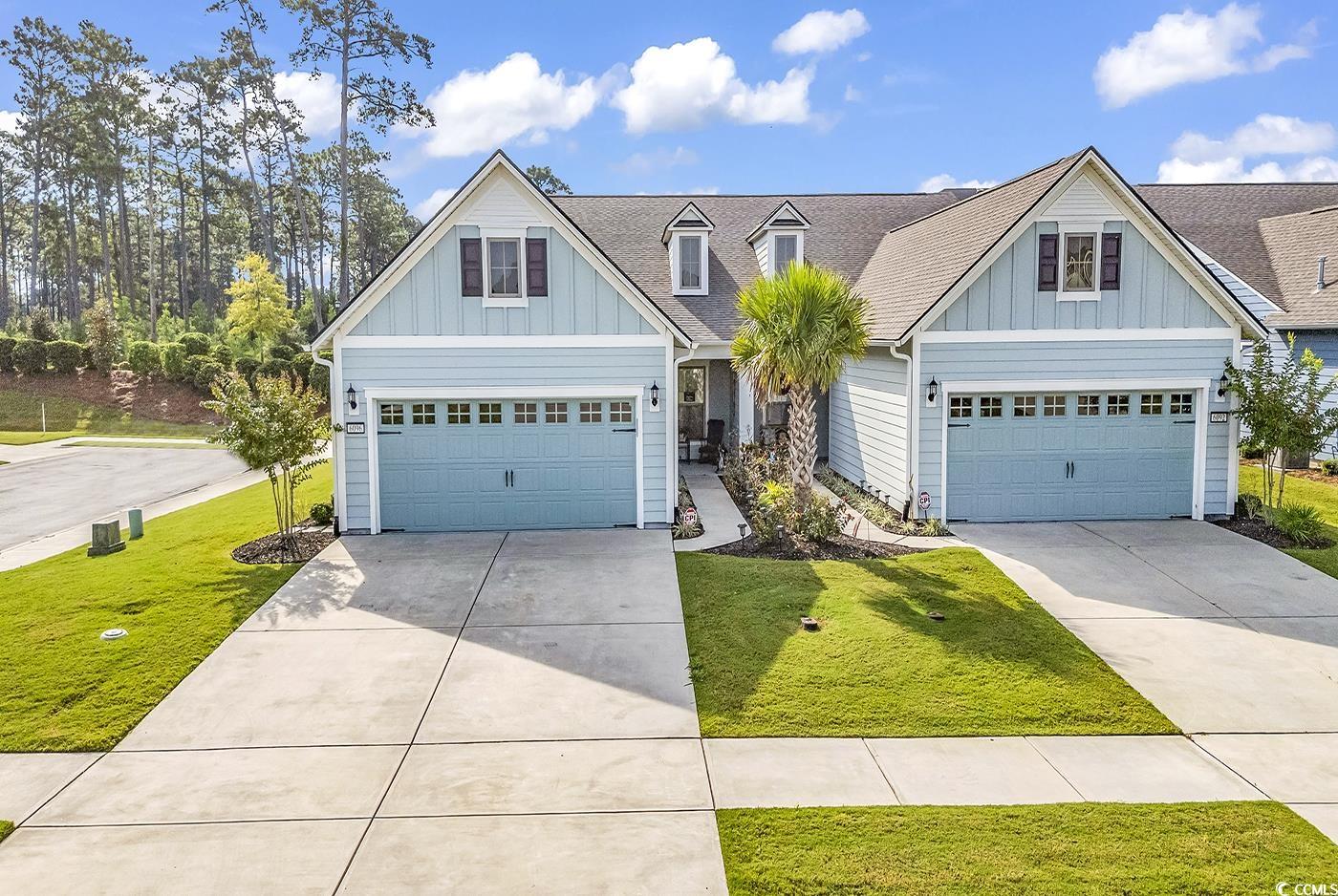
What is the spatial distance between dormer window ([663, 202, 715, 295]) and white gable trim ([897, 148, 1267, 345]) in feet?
23.0

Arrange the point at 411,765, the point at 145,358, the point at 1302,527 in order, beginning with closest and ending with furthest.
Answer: the point at 411,765 → the point at 1302,527 → the point at 145,358

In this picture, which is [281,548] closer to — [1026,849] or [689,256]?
[689,256]

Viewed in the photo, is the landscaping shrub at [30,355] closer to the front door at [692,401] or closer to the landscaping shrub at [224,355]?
the landscaping shrub at [224,355]

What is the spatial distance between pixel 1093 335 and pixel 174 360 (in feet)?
112

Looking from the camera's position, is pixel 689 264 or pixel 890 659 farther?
pixel 689 264

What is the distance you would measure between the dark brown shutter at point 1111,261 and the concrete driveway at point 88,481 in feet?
56.8

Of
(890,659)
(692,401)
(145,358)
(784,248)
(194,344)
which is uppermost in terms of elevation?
(784,248)

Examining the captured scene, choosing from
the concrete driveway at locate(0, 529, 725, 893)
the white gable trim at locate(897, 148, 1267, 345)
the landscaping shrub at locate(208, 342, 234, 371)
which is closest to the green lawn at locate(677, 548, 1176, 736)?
the concrete driveway at locate(0, 529, 725, 893)

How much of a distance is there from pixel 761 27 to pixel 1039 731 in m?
17.2

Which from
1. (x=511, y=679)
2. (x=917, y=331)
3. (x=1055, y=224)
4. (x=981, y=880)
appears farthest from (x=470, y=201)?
(x=981, y=880)

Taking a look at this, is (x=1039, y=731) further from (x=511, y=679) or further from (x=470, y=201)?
(x=470, y=201)

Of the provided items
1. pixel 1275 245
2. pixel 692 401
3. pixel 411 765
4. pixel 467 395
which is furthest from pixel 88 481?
pixel 1275 245

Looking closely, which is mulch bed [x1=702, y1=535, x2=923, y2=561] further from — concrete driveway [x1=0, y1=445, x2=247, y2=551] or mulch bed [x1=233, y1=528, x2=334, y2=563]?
concrete driveway [x1=0, y1=445, x2=247, y2=551]

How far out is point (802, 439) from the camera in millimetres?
13211
